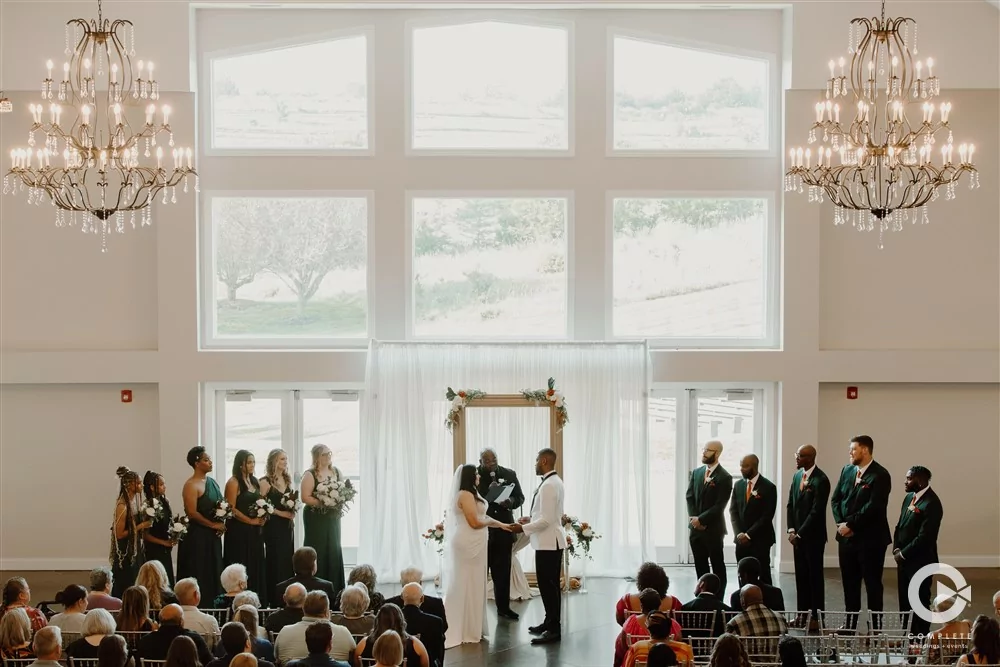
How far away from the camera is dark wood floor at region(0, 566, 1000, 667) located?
934 centimetres

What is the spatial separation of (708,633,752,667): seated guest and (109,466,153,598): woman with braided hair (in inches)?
231

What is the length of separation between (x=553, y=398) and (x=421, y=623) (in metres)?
4.69

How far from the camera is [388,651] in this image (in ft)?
20.6

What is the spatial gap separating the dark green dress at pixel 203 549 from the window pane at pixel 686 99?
6.42 meters

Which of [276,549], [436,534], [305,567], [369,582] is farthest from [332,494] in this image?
[369,582]

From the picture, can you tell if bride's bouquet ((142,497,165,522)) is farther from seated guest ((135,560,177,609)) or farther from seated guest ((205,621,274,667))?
seated guest ((205,621,274,667))

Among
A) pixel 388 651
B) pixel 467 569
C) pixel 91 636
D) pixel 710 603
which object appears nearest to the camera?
pixel 388 651

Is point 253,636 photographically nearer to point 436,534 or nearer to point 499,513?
point 499,513

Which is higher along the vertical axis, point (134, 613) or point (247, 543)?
point (134, 613)

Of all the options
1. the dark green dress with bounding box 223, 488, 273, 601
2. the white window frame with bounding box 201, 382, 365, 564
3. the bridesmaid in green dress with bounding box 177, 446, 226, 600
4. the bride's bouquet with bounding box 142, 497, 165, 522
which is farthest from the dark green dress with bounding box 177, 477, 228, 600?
the white window frame with bounding box 201, 382, 365, 564

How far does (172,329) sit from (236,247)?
4.07 ft

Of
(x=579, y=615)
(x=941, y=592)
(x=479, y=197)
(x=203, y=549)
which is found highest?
(x=479, y=197)

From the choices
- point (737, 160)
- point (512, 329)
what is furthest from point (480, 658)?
point (737, 160)

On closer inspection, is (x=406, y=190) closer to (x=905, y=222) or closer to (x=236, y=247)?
(x=236, y=247)
